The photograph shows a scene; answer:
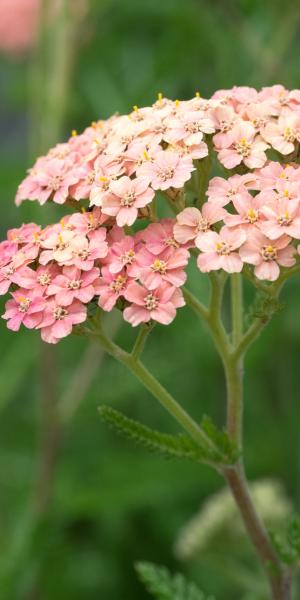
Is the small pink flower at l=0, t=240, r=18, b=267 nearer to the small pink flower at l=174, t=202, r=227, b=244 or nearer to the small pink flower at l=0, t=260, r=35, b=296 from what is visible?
the small pink flower at l=0, t=260, r=35, b=296

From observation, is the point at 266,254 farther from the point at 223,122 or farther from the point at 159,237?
the point at 223,122

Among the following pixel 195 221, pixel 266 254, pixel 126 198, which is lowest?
pixel 266 254

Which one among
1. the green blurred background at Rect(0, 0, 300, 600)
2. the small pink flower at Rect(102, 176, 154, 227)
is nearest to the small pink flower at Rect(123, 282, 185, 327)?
the small pink flower at Rect(102, 176, 154, 227)

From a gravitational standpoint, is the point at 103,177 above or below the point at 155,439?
above

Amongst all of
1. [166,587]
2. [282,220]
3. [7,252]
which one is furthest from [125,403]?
[282,220]

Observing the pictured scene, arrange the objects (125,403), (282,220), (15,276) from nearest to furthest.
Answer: (282,220) → (15,276) → (125,403)

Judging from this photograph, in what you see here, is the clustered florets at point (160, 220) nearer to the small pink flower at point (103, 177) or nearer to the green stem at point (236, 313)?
the small pink flower at point (103, 177)

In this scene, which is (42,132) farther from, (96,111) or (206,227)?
(206,227)
